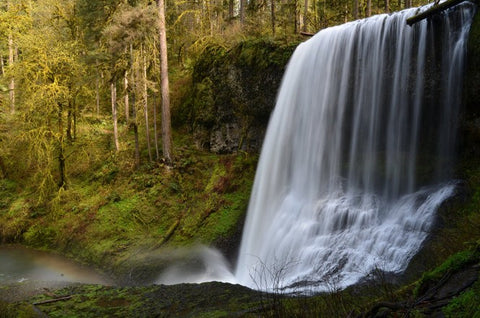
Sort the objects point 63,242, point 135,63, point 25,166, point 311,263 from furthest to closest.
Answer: point 25,166 < point 135,63 < point 63,242 < point 311,263

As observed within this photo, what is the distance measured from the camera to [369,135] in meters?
9.35

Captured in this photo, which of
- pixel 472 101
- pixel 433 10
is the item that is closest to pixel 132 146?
pixel 433 10

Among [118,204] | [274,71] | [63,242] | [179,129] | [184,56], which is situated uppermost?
[184,56]

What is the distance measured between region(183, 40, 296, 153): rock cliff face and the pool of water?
718 centimetres

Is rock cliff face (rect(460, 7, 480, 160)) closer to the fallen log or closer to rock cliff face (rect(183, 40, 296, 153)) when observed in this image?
the fallen log

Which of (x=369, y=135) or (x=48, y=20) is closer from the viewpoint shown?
(x=369, y=135)

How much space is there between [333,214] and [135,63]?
10.4 m

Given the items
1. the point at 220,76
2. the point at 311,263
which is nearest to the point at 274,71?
the point at 220,76

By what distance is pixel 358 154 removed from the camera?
966 centimetres

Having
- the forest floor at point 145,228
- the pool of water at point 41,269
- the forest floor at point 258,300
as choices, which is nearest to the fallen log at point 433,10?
the forest floor at point 145,228

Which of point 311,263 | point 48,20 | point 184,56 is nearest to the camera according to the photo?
point 311,263

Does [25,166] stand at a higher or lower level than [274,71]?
lower

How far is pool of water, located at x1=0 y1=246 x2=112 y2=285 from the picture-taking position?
10.3 m

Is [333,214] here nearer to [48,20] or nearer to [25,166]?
[25,166]
